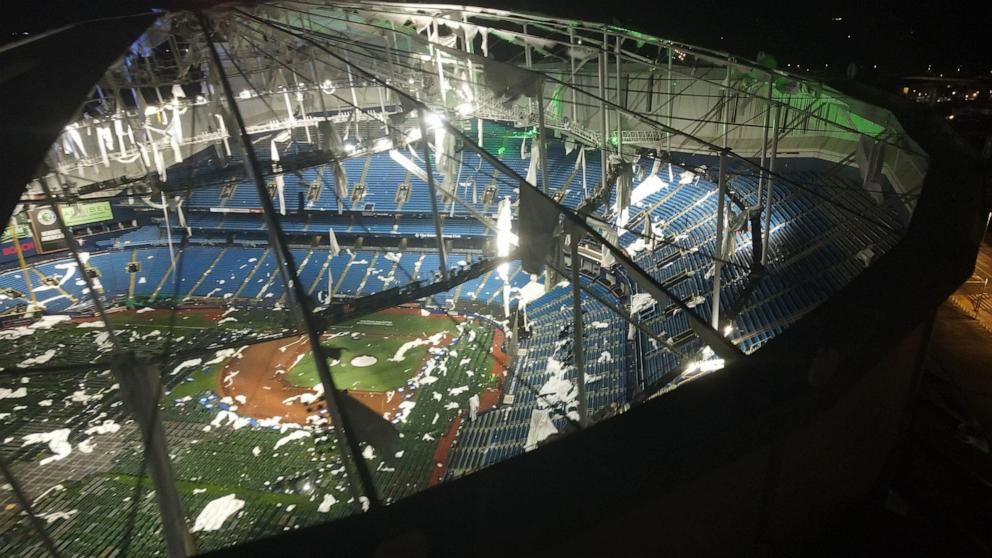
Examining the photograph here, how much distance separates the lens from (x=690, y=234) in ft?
59.0

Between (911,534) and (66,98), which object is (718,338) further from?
(66,98)

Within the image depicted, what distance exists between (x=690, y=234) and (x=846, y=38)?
15404mm

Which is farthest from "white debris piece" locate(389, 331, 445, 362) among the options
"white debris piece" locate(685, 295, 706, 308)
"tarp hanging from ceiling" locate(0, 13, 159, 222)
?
"tarp hanging from ceiling" locate(0, 13, 159, 222)

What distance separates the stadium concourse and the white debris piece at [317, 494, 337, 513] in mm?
44

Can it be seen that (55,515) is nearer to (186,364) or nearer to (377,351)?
(186,364)

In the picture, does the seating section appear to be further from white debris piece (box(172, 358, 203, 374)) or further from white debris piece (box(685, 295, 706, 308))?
white debris piece (box(172, 358, 203, 374))

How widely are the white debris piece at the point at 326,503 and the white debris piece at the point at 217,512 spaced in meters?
1.85

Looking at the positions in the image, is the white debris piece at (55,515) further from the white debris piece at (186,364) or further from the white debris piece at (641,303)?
the white debris piece at (641,303)

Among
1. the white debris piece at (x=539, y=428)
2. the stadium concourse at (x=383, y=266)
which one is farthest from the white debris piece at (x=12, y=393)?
the white debris piece at (x=539, y=428)

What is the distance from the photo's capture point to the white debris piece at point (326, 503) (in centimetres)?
1147

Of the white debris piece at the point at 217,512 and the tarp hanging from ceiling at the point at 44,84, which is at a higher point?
the tarp hanging from ceiling at the point at 44,84

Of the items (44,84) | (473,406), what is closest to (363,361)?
(473,406)

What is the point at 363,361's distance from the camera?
57.7 feet

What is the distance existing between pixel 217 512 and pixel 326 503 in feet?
7.97
